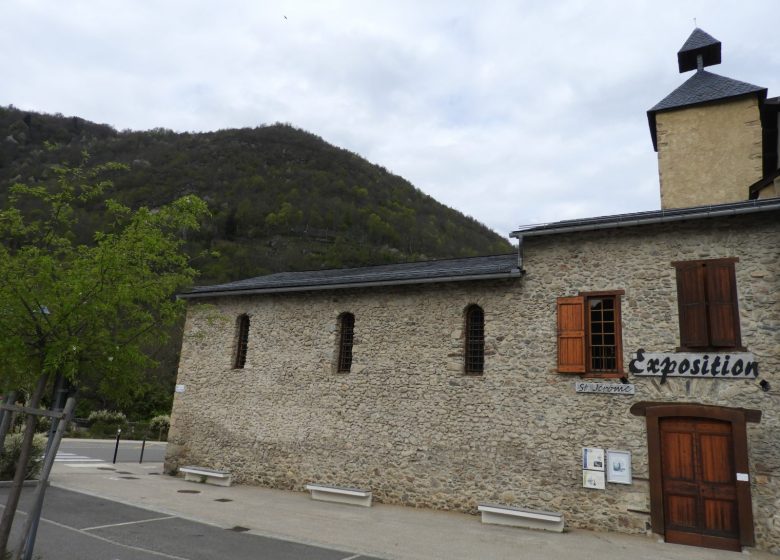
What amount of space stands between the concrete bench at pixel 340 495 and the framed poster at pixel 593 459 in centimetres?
433

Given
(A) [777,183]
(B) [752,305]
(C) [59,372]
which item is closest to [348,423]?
(C) [59,372]

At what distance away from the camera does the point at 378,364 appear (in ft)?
37.6

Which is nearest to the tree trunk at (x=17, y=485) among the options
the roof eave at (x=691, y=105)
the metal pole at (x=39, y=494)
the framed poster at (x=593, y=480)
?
the metal pole at (x=39, y=494)

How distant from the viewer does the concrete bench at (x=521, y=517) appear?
8.65 m

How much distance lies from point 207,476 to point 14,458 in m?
4.04

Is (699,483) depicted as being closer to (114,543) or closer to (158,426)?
(114,543)

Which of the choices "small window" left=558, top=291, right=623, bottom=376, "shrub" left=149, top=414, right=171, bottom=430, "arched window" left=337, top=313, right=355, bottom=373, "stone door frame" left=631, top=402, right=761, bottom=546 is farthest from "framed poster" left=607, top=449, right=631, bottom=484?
"shrub" left=149, top=414, right=171, bottom=430

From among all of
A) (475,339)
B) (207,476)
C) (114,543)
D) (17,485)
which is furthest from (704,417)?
(207,476)

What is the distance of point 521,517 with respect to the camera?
8.88m

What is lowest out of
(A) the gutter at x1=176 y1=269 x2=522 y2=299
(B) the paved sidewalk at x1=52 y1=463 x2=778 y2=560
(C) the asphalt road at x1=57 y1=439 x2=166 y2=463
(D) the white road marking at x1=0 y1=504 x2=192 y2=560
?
(C) the asphalt road at x1=57 y1=439 x2=166 y2=463

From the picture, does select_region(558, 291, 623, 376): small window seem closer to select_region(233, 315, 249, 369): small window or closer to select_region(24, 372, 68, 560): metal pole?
select_region(24, 372, 68, 560): metal pole

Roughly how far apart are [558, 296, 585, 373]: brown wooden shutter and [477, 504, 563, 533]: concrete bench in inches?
101

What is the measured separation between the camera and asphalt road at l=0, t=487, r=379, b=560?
21.5ft

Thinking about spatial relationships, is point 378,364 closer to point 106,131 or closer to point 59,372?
point 59,372
